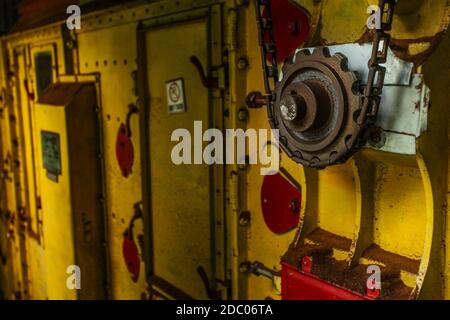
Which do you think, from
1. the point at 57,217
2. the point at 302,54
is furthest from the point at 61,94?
the point at 302,54

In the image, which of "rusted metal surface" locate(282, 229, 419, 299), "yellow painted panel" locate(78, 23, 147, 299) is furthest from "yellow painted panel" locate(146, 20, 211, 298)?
"rusted metal surface" locate(282, 229, 419, 299)

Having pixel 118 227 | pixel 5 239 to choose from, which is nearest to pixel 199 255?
pixel 118 227

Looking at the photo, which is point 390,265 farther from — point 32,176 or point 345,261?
point 32,176

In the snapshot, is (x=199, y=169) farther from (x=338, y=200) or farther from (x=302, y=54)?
(x=302, y=54)

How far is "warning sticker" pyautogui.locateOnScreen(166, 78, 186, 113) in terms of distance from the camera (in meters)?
2.03

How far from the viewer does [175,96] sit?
2.07 meters

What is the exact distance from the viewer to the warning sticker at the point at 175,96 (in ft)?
6.66

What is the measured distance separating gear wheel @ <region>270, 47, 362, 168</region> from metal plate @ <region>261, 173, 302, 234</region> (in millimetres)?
516

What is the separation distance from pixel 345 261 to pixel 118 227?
6.06 ft

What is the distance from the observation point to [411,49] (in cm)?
103

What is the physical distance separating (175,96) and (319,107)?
3.85 ft

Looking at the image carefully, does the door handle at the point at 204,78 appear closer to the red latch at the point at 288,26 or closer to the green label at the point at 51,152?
the red latch at the point at 288,26

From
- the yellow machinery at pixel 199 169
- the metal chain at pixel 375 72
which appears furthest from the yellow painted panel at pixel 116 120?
the metal chain at pixel 375 72

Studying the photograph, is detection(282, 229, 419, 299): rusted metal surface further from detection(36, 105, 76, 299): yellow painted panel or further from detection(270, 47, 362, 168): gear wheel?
detection(36, 105, 76, 299): yellow painted panel
